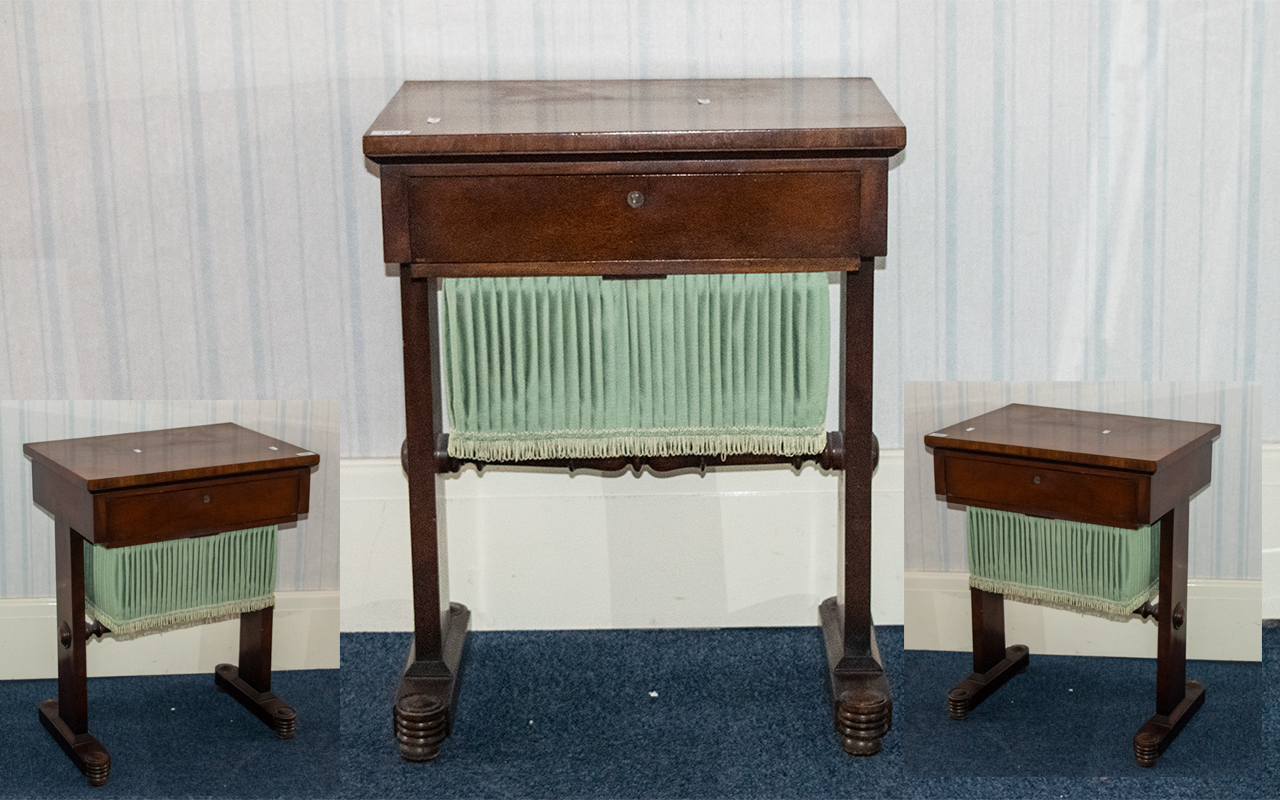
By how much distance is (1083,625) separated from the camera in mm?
1653

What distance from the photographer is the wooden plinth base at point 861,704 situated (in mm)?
1728

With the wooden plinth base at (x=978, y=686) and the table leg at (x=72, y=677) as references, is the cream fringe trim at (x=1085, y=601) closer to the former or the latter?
the wooden plinth base at (x=978, y=686)

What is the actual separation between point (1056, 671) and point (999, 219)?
0.73m

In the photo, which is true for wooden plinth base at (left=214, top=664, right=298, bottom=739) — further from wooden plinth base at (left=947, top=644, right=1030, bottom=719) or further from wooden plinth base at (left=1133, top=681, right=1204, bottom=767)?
wooden plinth base at (left=1133, top=681, right=1204, bottom=767)

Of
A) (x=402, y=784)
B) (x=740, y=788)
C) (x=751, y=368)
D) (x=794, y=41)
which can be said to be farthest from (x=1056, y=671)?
(x=794, y=41)

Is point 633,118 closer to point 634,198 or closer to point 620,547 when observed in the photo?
point 634,198

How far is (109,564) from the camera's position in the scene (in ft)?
4.94

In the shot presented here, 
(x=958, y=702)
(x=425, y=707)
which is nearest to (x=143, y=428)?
(x=425, y=707)

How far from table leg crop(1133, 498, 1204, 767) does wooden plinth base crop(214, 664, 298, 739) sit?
1.13 meters

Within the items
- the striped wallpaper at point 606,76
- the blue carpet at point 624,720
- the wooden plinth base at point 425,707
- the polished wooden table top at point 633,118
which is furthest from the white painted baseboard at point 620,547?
the polished wooden table top at point 633,118

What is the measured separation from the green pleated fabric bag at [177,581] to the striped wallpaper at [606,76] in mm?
540

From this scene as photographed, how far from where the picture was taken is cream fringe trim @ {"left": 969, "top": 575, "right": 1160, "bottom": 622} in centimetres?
163

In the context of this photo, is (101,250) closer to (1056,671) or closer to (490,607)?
(490,607)

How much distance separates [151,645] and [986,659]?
3.61ft
